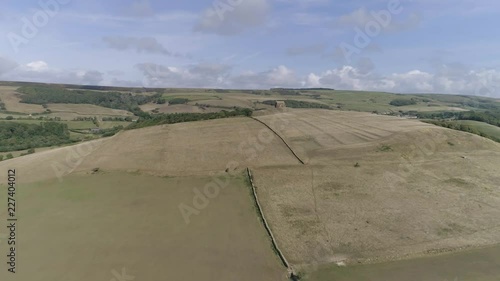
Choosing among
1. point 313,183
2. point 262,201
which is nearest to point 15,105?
point 262,201

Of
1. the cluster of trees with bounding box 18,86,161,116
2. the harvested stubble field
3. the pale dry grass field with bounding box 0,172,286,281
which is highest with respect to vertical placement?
the cluster of trees with bounding box 18,86,161,116

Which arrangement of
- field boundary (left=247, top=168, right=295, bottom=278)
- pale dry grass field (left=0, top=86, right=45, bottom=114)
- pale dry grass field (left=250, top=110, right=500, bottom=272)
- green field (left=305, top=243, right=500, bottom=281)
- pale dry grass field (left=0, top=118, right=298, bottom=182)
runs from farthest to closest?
pale dry grass field (left=0, top=86, right=45, bottom=114), pale dry grass field (left=0, top=118, right=298, bottom=182), pale dry grass field (left=250, top=110, right=500, bottom=272), field boundary (left=247, top=168, right=295, bottom=278), green field (left=305, top=243, right=500, bottom=281)

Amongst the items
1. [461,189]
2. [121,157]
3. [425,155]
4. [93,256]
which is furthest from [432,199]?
[121,157]

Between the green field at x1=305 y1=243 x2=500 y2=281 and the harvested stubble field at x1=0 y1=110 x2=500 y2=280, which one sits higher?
the harvested stubble field at x1=0 y1=110 x2=500 y2=280

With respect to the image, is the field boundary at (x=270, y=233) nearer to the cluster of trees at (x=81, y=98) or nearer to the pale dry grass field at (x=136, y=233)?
the pale dry grass field at (x=136, y=233)

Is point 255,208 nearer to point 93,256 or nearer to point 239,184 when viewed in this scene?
point 239,184

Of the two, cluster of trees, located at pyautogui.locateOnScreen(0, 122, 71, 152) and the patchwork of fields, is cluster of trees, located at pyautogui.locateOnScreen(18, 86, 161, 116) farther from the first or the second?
the patchwork of fields

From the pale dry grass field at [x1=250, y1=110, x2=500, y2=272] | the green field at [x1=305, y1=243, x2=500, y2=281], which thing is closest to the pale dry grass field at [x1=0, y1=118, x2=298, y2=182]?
the pale dry grass field at [x1=250, y1=110, x2=500, y2=272]

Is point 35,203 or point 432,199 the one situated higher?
point 432,199
